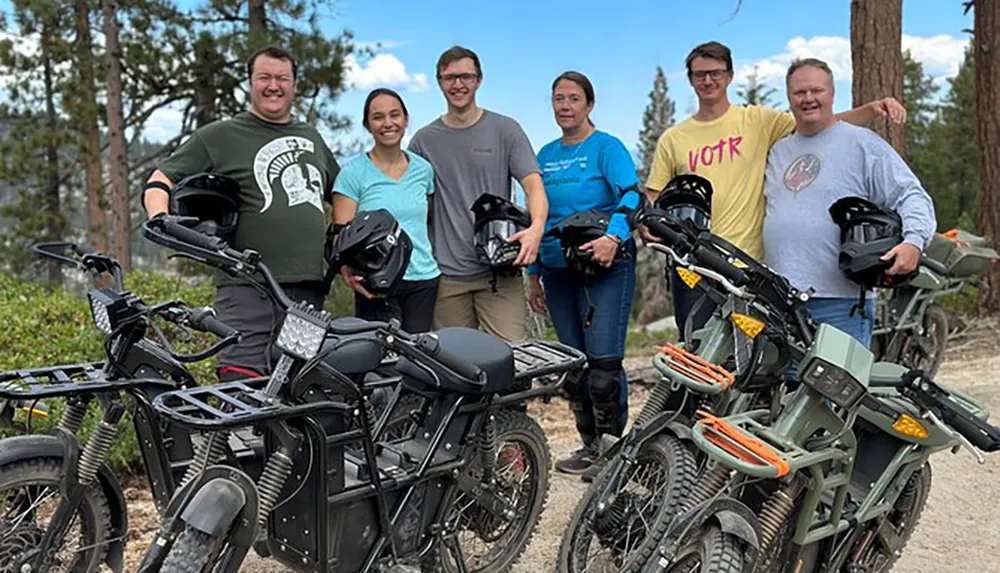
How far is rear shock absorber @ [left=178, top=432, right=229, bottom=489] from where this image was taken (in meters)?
2.53

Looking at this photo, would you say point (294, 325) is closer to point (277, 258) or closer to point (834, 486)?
point (277, 258)

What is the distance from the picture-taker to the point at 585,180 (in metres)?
4.42

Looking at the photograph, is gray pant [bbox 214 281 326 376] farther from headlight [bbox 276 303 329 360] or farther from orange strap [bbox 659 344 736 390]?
orange strap [bbox 659 344 736 390]

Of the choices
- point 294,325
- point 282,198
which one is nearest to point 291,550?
point 294,325

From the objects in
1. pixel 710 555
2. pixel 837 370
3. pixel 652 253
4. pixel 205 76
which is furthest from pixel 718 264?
pixel 652 253

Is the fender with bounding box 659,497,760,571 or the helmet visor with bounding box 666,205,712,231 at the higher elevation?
the helmet visor with bounding box 666,205,712,231

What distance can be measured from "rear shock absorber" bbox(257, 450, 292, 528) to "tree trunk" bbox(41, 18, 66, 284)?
43.4 feet

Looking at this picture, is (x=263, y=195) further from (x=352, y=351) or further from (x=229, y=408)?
(x=229, y=408)

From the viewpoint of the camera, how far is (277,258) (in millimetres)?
3918

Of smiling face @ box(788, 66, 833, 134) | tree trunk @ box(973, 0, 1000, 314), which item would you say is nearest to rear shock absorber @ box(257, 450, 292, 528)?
smiling face @ box(788, 66, 833, 134)

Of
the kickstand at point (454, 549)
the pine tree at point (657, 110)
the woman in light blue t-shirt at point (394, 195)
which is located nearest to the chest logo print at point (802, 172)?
the woman in light blue t-shirt at point (394, 195)

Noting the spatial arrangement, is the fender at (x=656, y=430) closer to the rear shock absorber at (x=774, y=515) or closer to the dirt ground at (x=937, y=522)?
the rear shock absorber at (x=774, y=515)

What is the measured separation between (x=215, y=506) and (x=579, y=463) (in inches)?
113

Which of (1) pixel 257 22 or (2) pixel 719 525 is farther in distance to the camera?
(1) pixel 257 22
